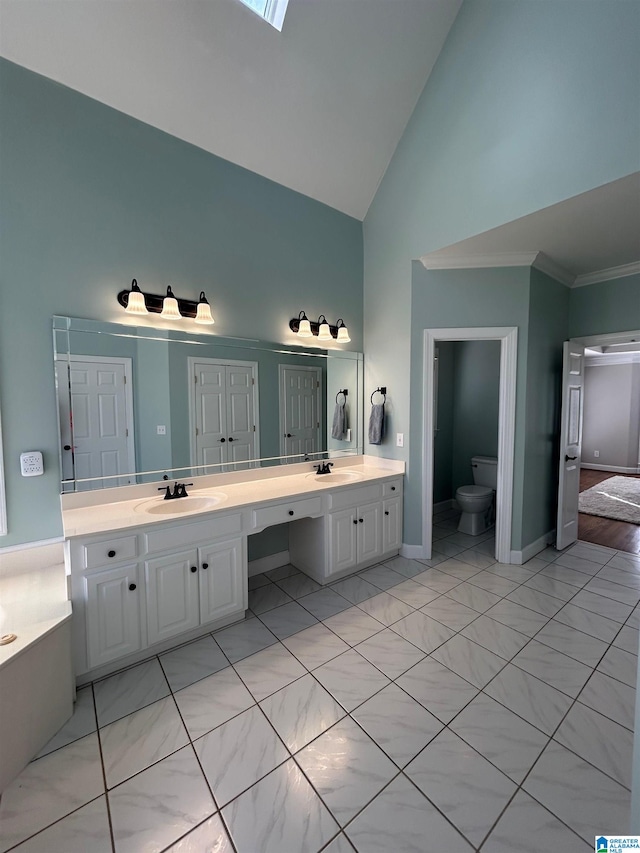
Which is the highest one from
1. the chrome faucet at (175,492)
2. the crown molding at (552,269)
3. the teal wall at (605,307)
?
the crown molding at (552,269)

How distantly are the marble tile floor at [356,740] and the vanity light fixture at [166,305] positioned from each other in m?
2.04

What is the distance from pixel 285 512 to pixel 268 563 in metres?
0.85

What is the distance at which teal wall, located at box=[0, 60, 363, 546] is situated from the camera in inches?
77.0

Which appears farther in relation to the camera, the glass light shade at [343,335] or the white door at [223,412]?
the glass light shade at [343,335]

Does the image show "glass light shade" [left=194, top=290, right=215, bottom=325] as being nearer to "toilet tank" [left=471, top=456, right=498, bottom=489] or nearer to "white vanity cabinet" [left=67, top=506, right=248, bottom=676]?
"white vanity cabinet" [left=67, top=506, right=248, bottom=676]

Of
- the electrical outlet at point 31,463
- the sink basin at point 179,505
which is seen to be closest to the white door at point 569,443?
the sink basin at point 179,505

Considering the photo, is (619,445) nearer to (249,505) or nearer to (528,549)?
(528,549)

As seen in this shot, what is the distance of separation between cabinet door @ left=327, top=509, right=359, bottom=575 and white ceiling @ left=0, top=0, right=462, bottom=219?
2690mm

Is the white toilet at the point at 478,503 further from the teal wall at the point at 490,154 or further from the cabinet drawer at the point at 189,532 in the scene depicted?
the cabinet drawer at the point at 189,532

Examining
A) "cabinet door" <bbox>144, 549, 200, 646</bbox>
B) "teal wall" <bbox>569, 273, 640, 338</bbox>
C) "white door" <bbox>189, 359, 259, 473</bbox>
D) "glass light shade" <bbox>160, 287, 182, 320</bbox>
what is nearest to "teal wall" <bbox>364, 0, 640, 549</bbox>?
"teal wall" <bbox>569, 273, 640, 338</bbox>

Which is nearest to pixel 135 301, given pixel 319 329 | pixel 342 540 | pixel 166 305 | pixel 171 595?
pixel 166 305

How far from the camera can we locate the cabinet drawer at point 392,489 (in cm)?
313

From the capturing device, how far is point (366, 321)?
3553 millimetres

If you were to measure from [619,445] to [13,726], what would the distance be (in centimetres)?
945
